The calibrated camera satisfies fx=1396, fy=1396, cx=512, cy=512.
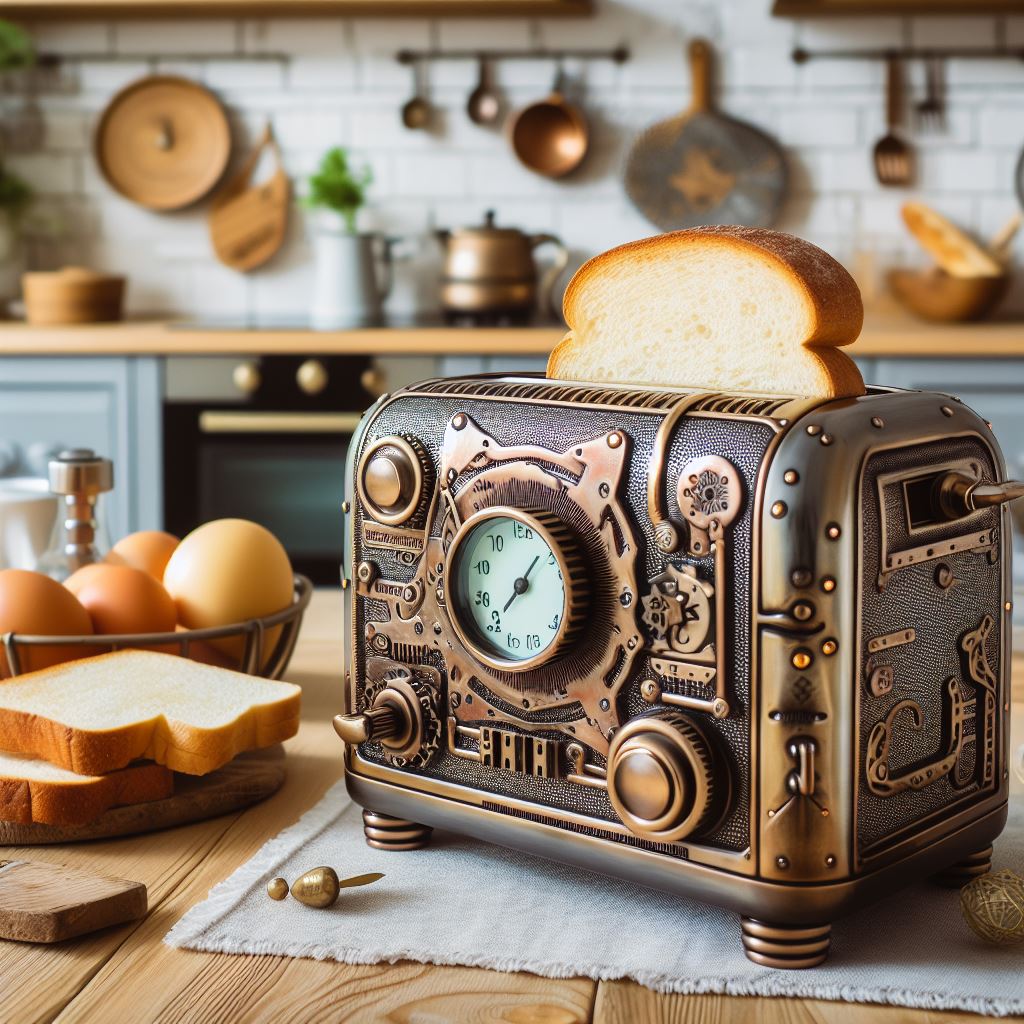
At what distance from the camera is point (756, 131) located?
3262mm

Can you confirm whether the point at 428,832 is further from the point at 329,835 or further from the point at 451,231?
the point at 451,231

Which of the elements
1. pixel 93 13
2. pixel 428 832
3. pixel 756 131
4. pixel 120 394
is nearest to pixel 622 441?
pixel 428 832

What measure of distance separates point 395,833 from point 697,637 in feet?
0.82

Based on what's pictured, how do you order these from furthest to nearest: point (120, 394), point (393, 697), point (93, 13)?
point (93, 13) → point (120, 394) → point (393, 697)

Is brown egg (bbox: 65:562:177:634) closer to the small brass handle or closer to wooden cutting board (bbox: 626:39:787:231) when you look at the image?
the small brass handle

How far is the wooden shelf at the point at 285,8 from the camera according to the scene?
10.1 feet

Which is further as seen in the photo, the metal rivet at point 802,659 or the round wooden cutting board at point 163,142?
the round wooden cutting board at point 163,142

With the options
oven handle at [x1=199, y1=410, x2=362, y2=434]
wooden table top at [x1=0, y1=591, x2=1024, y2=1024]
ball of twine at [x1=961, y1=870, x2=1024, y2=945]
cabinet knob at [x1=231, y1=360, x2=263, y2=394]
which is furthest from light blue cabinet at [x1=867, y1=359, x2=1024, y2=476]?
wooden table top at [x1=0, y1=591, x2=1024, y2=1024]

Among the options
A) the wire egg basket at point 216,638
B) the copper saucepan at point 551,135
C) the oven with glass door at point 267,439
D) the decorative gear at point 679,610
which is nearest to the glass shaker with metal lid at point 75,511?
the wire egg basket at point 216,638

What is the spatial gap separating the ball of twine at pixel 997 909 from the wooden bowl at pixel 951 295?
245 cm

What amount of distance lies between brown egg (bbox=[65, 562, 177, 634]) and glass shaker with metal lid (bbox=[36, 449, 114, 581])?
132 millimetres

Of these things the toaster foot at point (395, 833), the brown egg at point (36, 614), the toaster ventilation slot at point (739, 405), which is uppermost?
the toaster ventilation slot at point (739, 405)

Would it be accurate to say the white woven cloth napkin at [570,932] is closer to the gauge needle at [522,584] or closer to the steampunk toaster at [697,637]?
the steampunk toaster at [697,637]

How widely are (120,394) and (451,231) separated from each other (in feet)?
2.57
